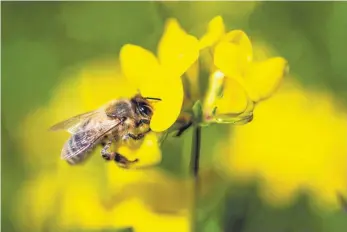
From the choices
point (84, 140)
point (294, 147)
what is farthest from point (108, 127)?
point (294, 147)

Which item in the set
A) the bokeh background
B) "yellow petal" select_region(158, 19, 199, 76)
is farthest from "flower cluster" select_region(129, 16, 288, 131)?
the bokeh background

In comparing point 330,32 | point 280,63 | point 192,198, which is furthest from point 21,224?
point 330,32

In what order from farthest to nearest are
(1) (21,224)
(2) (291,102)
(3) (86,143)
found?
1. (2) (291,102)
2. (1) (21,224)
3. (3) (86,143)

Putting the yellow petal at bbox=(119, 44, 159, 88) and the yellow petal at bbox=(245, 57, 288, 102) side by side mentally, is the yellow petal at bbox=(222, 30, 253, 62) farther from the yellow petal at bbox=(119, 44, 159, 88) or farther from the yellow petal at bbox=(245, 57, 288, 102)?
the yellow petal at bbox=(119, 44, 159, 88)

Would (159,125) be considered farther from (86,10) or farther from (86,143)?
(86,10)

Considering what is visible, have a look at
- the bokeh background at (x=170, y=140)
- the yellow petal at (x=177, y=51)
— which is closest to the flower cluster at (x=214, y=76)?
the yellow petal at (x=177, y=51)

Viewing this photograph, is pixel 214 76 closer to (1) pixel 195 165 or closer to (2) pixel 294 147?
(1) pixel 195 165

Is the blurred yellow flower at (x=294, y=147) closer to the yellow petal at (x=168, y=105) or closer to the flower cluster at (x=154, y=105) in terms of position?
the flower cluster at (x=154, y=105)
